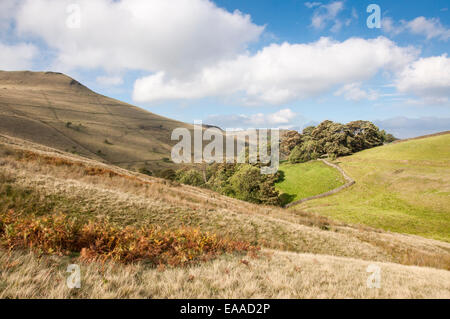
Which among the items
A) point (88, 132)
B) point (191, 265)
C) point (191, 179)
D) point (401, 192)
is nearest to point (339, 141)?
point (401, 192)

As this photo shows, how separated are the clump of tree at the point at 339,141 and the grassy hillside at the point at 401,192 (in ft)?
31.8

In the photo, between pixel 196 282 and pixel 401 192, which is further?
pixel 401 192

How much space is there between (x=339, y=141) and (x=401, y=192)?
103 ft

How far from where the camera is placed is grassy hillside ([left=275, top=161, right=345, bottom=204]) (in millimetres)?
53156

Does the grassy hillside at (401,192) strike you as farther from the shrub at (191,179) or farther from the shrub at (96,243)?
the shrub at (191,179)

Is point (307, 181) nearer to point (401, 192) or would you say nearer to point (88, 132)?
point (401, 192)

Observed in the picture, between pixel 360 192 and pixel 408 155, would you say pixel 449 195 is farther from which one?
pixel 408 155

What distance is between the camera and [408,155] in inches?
2028

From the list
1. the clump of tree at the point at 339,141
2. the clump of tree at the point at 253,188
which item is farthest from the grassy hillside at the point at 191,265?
the clump of tree at the point at 339,141

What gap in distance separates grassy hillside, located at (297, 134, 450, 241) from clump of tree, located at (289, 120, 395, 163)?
969 cm

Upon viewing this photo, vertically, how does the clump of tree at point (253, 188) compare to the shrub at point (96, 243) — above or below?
below

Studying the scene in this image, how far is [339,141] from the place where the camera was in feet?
224

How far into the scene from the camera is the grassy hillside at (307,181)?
5316 centimetres

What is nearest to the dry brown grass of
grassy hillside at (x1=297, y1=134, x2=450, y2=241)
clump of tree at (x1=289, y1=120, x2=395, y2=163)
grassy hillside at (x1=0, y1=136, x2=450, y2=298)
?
grassy hillside at (x1=0, y1=136, x2=450, y2=298)
